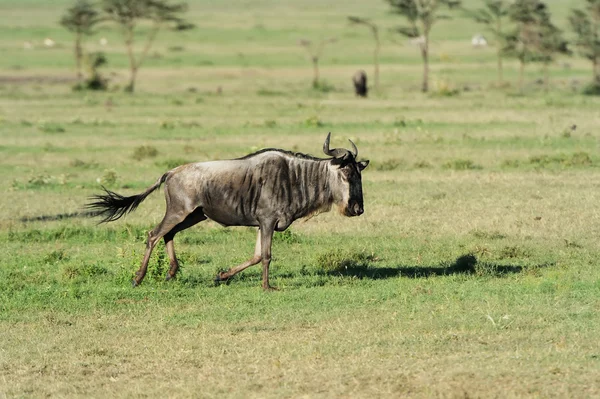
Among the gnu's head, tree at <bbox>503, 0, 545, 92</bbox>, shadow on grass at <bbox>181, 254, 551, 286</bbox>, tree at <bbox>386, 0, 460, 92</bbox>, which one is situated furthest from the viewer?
tree at <bbox>386, 0, 460, 92</bbox>

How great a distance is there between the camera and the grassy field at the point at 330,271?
7.86 m

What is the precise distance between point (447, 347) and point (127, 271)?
415 centimetres

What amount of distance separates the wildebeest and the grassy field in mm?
607

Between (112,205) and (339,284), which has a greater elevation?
(112,205)

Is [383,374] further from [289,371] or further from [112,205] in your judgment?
[112,205]

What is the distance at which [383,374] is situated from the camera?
25.0 feet

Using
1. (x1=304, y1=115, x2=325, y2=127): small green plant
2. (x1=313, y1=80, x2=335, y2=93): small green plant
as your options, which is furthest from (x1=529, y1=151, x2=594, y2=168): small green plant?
(x1=313, y1=80, x2=335, y2=93): small green plant

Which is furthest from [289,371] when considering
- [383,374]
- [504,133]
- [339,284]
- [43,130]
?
[43,130]

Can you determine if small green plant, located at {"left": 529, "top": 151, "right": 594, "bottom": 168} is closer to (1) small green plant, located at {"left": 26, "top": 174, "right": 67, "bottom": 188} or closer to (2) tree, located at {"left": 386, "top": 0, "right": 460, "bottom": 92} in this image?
(1) small green plant, located at {"left": 26, "top": 174, "right": 67, "bottom": 188}

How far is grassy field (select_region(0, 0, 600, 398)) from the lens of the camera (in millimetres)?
7855

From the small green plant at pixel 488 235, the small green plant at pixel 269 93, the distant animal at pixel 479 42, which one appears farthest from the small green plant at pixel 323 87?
the small green plant at pixel 488 235

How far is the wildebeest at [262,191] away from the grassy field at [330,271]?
1.99 feet

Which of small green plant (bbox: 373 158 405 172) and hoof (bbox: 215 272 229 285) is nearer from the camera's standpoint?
hoof (bbox: 215 272 229 285)

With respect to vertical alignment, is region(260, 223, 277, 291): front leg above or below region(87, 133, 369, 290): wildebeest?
below
